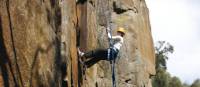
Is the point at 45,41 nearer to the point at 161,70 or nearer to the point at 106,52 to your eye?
the point at 106,52

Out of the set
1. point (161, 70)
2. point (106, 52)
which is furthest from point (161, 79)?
point (106, 52)

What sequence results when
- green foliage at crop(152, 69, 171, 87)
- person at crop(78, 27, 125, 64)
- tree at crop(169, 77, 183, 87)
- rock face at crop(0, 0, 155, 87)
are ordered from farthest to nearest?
tree at crop(169, 77, 183, 87) → green foliage at crop(152, 69, 171, 87) → person at crop(78, 27, 125, 64) → rock face at crop(0, 0, 155, 87)

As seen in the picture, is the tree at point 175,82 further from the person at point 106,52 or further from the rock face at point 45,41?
the person at point 106,52

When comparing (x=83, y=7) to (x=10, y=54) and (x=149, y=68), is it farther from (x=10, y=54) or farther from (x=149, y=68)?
(x=149, y=68)

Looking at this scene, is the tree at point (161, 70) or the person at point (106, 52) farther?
the tree at point (161, 70)

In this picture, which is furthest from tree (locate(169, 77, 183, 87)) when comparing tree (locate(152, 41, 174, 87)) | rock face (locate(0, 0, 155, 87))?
rock face (locate(0, 0, 155, 87))

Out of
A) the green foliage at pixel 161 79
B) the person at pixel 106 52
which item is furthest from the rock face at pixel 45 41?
the green foliage at pixel 161 79

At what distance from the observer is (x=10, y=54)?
12.1 meters

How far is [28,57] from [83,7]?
5800 mm

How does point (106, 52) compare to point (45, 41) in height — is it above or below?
below

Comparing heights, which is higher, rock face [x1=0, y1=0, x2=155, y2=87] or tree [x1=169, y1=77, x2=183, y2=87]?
rock face [x1=0, y1=0, x2=155, y2=87]

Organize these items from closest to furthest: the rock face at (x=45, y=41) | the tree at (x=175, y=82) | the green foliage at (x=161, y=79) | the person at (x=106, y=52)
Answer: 1. the rock face at (x=45, y=41)
2. the person at (x=106, y=52)
3. the green foliage at (x=161, y=79)
4. the tree at (x=175, y=82)

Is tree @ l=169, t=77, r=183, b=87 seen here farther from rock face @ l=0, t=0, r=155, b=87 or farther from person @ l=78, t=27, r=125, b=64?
person @ l=78, t=27, r=125, b=64

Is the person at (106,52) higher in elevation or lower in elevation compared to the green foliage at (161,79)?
higher
